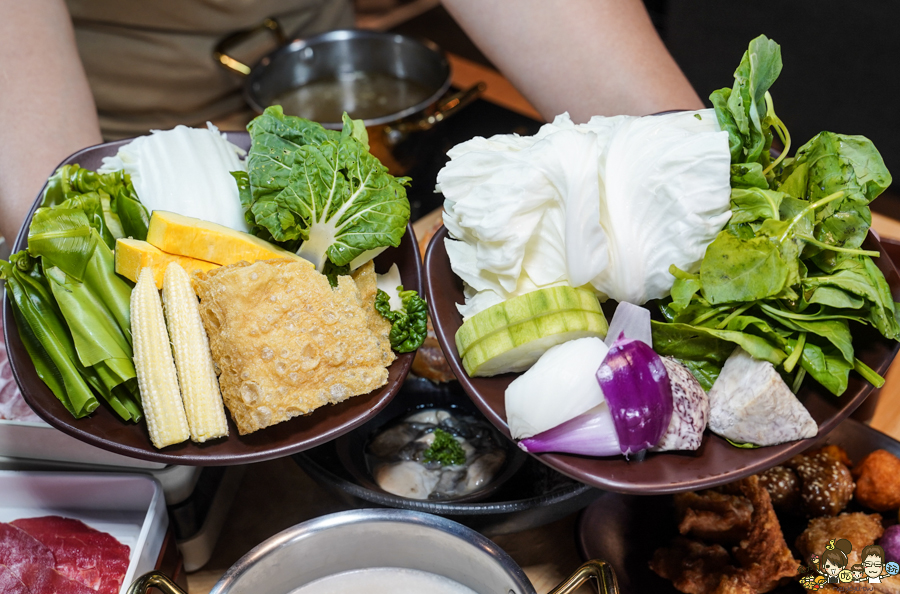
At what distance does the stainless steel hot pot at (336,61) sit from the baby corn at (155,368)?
1186 mm

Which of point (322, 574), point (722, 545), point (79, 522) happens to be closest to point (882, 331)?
point (722, 545)

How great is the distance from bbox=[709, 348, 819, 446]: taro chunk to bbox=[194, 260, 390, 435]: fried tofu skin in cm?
43

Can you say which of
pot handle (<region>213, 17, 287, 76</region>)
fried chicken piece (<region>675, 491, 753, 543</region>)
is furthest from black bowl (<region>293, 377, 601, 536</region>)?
A: pot handle (<region>213, 17, 287, 76</region>)

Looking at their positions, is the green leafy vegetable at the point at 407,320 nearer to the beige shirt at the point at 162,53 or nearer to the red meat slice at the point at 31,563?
the red meat slice at the point at 31,563

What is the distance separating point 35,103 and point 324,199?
2.58 ft

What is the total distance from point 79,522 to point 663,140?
3.49ft

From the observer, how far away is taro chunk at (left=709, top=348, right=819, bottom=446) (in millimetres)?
782

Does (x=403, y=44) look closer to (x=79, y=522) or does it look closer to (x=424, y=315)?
(x=424, y=315)

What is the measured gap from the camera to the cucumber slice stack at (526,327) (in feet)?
2.81

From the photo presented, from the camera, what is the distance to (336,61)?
7.18ft

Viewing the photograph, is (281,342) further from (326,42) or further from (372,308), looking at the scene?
(326,42)

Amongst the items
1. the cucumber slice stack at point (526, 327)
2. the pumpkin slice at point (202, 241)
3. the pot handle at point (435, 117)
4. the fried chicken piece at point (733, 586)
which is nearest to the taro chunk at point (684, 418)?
the cucumber slice stack at point (526, 327)

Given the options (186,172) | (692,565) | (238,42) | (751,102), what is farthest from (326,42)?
(692,565)

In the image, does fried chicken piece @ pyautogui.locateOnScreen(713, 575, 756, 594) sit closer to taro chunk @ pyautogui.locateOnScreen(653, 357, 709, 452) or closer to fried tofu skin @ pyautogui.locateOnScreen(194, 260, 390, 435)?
taro chunk @ pyautogui.locateOnScreen(653, 357, 709, 452)
